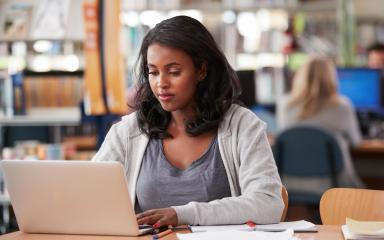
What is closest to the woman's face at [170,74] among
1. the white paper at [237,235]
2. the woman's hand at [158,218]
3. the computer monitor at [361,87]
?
the woman's hand at [158,218]

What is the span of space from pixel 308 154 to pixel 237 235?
2.83 meters

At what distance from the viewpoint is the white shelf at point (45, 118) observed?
4527 millimetres

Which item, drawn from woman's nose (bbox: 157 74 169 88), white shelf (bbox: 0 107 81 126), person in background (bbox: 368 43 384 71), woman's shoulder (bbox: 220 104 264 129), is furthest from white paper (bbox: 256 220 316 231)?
person in background (bbox: 368 43 384 71)

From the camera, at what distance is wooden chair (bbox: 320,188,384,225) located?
2182 millimetres

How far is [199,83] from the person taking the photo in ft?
7.44

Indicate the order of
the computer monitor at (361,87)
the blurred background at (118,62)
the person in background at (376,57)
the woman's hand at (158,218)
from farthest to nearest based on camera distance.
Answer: the person in background at (376,57) < the computer monitor at (361,87) < the blurred background at (118,62) < the woman's hand at (158,218)

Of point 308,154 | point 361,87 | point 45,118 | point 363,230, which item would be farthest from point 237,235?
point 361,87

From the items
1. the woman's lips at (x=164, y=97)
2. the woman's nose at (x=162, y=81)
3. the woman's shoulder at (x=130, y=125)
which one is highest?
the woman's nose at (x=162, y=81)

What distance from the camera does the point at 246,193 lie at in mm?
2061

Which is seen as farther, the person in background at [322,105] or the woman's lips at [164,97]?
the person in background at [322,105]

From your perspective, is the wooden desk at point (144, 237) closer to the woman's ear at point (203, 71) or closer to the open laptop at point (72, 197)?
the open laptop at point (72, 197)

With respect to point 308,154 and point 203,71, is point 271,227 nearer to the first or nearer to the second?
point 203,71

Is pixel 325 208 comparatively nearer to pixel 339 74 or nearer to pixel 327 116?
pixel 327 116

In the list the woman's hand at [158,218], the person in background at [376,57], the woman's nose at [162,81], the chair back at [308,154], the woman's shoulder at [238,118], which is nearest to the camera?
the woman's hand at [158,218]
